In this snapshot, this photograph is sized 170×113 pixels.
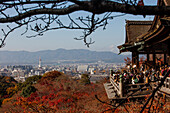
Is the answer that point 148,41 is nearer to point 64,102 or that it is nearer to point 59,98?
point 64,102

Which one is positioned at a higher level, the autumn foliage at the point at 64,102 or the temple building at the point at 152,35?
the temple building at the point at 152,35

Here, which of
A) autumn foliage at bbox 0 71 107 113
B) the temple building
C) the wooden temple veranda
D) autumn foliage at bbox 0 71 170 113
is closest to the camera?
the temple building

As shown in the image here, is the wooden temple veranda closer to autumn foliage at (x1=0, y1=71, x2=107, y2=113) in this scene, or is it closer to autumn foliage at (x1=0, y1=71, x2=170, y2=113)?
autumn foliage at (x1=0, y1=71, x2=170, y2=113)

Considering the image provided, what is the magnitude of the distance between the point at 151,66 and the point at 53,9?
1152 centimetres

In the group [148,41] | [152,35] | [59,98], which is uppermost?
[152,35]

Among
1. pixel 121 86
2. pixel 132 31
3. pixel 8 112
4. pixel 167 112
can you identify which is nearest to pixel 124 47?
pixel 132 31

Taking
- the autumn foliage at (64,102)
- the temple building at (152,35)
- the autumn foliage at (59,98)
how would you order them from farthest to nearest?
the autumn foliage at (59,98) < the autumn foliage at (64,102) < the temple building at (152,35)

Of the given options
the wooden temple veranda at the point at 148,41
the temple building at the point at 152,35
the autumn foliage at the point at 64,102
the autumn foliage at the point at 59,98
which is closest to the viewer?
the temple building at the point at 152,35

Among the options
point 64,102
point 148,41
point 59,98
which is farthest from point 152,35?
point 59,98

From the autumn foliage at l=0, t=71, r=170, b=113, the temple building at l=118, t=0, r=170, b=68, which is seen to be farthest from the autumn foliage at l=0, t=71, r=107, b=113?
the temple building at l=118, t=0, r=170, b=68

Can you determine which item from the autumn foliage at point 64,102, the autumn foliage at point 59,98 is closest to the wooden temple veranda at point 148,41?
the autumn foliage at point 64,102

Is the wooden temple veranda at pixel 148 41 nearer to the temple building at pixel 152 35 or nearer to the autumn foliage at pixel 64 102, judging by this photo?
the temple building at pixel 152 35

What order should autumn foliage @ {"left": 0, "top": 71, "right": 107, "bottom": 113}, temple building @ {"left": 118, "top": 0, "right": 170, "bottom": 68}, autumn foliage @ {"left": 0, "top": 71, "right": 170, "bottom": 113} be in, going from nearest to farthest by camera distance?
temple building @ {"left": 118, "top": 0, "right": 170, "bottom": 68}
autumn foliage @ {"left": 0, "top": 71, "right": 170, "bottom": 113}
autumn foliage @ {"left": 0, "top": 71, "right": 107, "bottom": 113}

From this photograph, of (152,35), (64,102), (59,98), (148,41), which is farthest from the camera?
(59,98)
